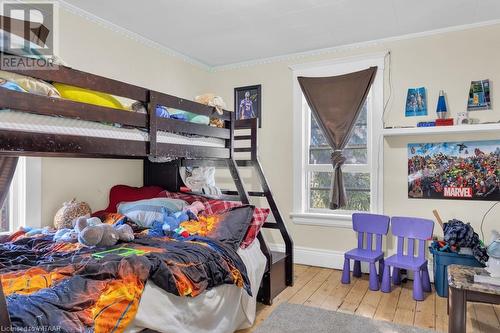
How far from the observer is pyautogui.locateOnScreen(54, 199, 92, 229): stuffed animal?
2.72 m

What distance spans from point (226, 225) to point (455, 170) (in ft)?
7.12

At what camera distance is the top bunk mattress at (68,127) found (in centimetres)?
144

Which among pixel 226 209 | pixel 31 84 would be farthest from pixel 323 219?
pixel 31 84

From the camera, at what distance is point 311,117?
3939mm

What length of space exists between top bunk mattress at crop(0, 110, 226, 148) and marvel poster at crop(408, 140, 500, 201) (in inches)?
92.2

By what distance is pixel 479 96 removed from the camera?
3.10 m

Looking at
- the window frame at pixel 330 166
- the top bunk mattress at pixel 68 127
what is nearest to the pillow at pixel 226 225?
the top bunk mattress at pixel 68 127

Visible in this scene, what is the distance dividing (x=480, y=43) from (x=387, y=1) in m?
1.11

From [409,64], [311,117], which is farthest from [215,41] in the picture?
[409,64]

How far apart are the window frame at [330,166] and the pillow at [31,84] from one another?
2753mm

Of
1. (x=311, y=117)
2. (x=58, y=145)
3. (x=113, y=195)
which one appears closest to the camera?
(x=58, y=145)

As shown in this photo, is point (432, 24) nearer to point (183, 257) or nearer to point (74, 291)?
point (183, 257)

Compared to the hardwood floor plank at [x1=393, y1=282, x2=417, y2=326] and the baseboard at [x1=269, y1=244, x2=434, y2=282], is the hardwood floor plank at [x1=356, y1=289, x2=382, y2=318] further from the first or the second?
the baseboard at [x1=269, y1=244, x2=434, y2=282]

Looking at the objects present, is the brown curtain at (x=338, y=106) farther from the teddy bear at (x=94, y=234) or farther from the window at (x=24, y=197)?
the window at (x=24, y=197)
